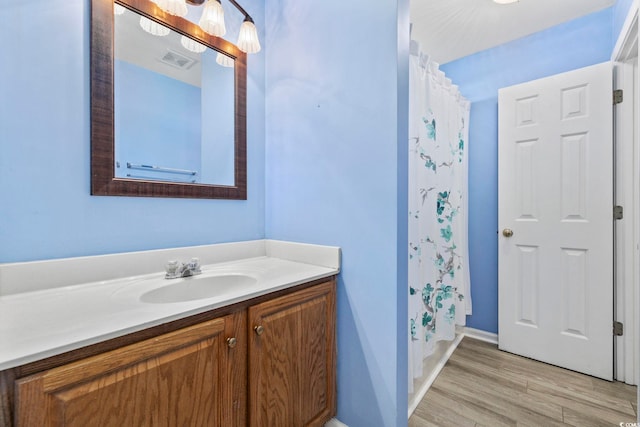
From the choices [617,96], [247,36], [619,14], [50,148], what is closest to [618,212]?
[617,96]

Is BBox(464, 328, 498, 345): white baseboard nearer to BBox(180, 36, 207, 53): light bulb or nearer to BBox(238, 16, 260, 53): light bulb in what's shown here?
BBox(238, 16, 260, 53): light bulb

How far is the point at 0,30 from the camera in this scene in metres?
0.91

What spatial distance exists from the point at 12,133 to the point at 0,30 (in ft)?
1.08

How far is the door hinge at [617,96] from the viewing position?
5.72ft

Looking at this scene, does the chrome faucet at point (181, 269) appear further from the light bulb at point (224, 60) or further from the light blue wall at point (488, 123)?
the light blue wall at point (488, 123)

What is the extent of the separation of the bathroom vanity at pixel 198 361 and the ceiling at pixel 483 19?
1776mm

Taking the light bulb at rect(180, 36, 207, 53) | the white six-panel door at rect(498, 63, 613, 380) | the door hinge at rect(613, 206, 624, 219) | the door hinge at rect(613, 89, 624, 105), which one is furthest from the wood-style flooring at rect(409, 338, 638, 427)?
the light bulb at rect(180, 36, 207, 53)

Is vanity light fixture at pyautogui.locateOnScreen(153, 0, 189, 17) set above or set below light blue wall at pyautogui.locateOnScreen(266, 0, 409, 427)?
above

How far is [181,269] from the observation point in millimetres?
1192

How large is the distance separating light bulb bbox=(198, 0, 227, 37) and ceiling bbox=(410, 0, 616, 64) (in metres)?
1.24

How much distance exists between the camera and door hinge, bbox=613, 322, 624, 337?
68.4 inches

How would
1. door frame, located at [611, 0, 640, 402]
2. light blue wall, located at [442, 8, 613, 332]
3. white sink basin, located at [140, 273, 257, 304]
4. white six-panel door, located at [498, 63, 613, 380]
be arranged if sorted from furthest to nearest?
light blue wall, located at [442, 8, 613, 332] < white six-panel door, located at [498, 63, 613, 380] < door frame, located at [611, 0, 640, 402] < white sink basin, located at [140, 273, 257, 304]

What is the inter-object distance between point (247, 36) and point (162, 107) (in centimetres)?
53

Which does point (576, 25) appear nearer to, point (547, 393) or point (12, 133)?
point (547, 393)
